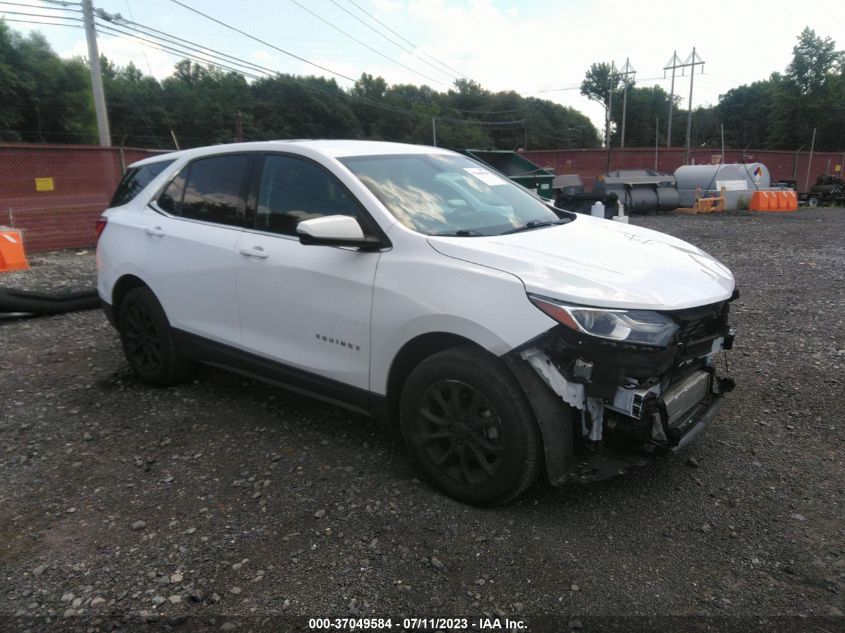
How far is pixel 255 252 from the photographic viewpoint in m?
3.67

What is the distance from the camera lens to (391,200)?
10.8 ft

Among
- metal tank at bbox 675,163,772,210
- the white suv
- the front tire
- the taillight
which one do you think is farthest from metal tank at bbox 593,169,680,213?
the front tire

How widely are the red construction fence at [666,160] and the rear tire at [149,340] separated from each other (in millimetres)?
24588

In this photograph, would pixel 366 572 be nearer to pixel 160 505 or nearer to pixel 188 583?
pixel 188 583

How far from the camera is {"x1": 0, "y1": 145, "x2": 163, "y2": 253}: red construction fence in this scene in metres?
12.0

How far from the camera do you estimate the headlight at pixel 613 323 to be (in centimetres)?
254

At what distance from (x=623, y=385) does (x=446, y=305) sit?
86 centimetres

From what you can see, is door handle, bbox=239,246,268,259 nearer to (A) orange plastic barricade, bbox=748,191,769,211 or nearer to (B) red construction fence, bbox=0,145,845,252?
(B) red construction fence, bbox=0,145,845,252

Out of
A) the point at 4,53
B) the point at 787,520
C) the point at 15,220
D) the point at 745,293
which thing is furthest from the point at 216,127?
the point at 787,520

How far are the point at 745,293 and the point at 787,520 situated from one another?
17.2 ft

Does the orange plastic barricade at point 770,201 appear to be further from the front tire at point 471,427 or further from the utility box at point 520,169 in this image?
the front tire at point 471,427

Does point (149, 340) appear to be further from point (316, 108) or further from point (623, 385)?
point (316, 108)

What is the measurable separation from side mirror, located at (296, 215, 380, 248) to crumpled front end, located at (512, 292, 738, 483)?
1004 millimetres

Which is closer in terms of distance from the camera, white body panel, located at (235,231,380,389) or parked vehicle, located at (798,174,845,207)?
white body panel, located at (235,231,380,389)
